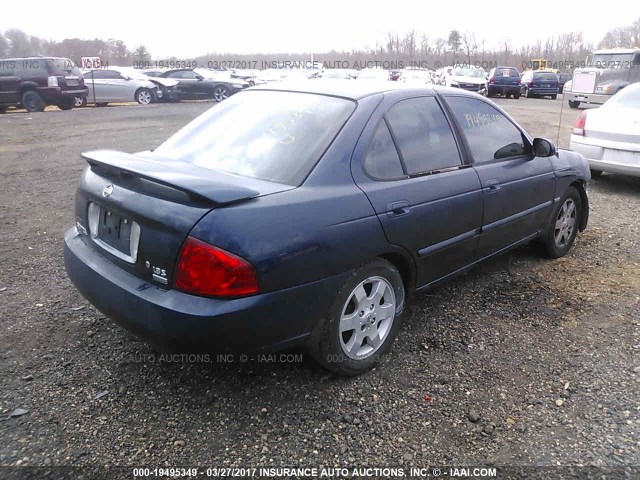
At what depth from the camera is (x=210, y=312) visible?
7.29 ft

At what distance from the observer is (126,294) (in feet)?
7.97

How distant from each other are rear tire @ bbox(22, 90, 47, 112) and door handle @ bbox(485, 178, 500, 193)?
17225 millimetres

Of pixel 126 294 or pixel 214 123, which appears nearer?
pixel 126 294

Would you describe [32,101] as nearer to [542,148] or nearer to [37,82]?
[37,82]

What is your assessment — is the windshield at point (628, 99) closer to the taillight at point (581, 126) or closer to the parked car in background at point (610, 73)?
the taillight at point (581, 126)

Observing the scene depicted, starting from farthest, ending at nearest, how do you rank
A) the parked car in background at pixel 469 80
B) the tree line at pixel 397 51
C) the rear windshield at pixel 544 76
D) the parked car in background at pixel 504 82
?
the tree line at pixel 397 51, the rear windshield at pixel 544 76, the parked car in background at pixel 504 82, the parked car in background at pixel 469 80

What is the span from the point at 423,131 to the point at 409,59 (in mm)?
64111

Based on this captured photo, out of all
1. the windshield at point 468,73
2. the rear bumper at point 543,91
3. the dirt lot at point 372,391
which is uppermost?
the windshield at point 468,73

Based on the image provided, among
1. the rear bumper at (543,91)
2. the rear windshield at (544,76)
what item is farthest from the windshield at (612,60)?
the rear bumper at (543,91)

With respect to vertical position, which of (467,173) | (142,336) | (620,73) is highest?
(620,73)

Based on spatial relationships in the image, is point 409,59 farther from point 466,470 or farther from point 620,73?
point 466,470

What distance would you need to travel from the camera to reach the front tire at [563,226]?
14.5 feet

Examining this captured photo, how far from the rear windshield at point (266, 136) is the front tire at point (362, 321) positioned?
0.65 metres

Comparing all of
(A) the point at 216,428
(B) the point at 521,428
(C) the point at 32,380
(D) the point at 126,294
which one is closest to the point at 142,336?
(D) the point at 126,294
